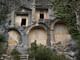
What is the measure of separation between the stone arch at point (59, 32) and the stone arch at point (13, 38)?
8.65 feet

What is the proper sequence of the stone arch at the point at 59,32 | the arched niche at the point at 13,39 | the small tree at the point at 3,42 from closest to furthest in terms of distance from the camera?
the small tree at the point at 3,42
the arched niche at the point at 13,39
the stone arch at the point at 59,32

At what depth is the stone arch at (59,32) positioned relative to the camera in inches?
679

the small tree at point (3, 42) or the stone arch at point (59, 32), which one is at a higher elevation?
the stone arch at point (59, 32)

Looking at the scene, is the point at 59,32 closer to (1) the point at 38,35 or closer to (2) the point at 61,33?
(2) the point at 61,33

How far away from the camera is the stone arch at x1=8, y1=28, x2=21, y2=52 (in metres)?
17.1

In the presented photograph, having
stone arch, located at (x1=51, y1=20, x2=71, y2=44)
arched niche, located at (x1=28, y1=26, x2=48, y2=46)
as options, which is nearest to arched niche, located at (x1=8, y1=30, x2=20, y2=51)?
arched niche, located at (x1=28, y1=26, x2=48, y2=46)

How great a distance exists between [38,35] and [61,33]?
5.81ft

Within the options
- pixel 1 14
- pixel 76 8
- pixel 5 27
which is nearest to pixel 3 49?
pixel 5 27

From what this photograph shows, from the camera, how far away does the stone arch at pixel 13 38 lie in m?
17.1

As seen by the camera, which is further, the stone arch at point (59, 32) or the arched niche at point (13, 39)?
the stone arch at point (59, 32)

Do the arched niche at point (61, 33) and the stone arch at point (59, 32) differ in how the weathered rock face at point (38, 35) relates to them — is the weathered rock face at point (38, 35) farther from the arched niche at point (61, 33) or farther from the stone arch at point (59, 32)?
the arched niche at point (61, 33)

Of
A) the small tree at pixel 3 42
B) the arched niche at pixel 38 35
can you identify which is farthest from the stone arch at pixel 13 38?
the arched niche at pixel 38 35

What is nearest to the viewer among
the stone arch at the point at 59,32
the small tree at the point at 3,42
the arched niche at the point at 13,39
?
the small tree at the point at 3,42

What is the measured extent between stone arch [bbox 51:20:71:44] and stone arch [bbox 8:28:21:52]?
264 centimetres
